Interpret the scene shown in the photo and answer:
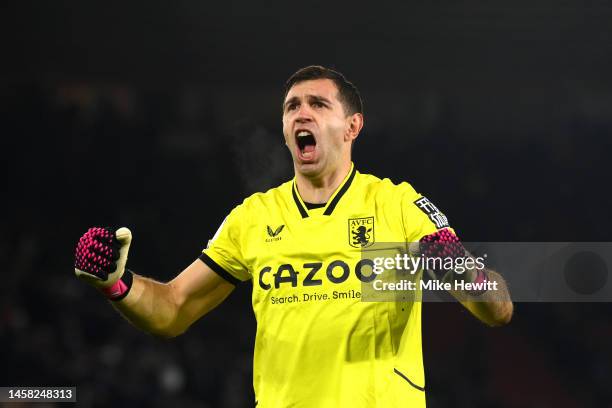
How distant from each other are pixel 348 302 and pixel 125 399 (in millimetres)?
3667

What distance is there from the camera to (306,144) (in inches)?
132

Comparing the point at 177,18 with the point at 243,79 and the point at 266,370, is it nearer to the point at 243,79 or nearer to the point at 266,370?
the point at 243,79

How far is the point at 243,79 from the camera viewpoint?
848 centimetres

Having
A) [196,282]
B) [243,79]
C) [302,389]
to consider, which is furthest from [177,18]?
[302,389]

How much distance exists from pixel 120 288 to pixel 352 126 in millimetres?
1072

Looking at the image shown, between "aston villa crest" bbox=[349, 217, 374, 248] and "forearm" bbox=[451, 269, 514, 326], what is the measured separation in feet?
1.14

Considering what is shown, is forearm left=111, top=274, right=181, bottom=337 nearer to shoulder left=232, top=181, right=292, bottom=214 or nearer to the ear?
shoulder left=232, top=181, right=292, bottom=214

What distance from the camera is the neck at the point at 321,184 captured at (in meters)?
3.30

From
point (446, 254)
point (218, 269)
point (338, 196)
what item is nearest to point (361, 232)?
point (338, 196)

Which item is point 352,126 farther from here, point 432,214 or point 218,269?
point 218,269

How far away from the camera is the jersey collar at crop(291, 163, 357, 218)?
10.6 feet

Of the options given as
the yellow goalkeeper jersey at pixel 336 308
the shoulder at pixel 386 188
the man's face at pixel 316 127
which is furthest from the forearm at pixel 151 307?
the shoulder at pixel 386 188

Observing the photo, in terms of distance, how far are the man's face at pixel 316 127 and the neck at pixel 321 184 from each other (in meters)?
0.02

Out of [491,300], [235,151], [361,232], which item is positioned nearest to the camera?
[491,300]
